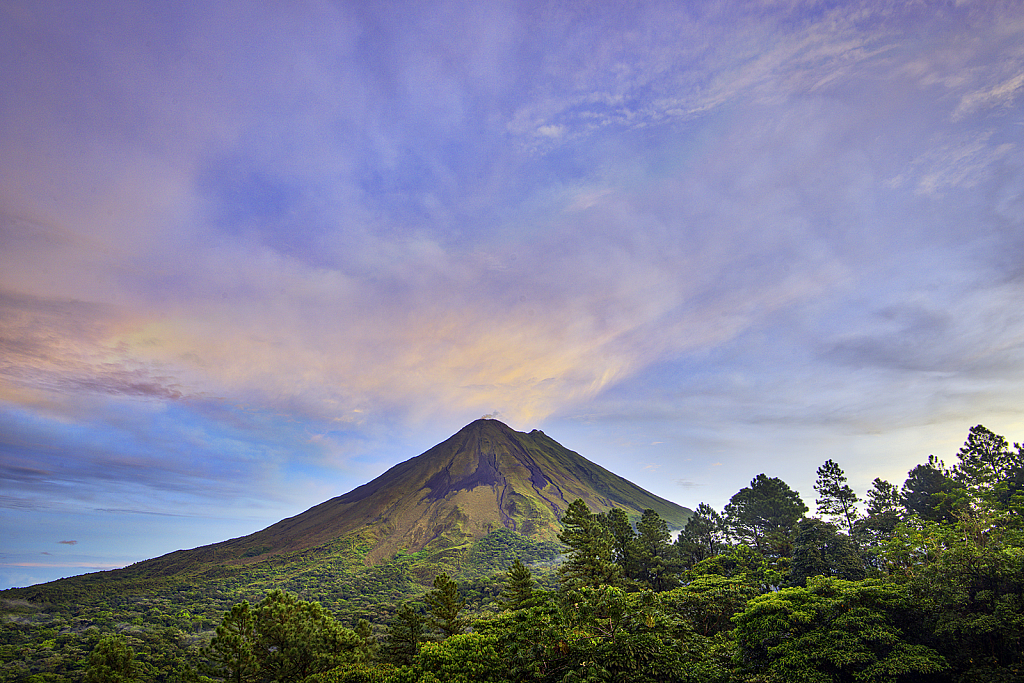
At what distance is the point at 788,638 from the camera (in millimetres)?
28312

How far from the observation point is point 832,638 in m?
25.8

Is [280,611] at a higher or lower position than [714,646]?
higher

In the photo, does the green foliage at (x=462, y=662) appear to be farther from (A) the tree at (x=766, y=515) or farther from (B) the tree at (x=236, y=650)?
(A) the tree at (x=766, y=515)

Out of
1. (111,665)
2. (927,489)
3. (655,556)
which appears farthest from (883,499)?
(111,665)

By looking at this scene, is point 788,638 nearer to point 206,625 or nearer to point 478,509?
point 206,625

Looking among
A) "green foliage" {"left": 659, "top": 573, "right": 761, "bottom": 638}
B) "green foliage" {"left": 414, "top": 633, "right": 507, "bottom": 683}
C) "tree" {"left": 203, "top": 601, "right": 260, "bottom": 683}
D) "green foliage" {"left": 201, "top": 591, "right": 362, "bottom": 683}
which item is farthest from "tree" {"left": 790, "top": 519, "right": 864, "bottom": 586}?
"tree" {"left": 203, "top": 601, "right": 260, "bottom": 683}

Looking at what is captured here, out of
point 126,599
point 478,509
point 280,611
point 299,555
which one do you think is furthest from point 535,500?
point 280,611

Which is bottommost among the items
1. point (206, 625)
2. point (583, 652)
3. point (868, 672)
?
point (206, 625)

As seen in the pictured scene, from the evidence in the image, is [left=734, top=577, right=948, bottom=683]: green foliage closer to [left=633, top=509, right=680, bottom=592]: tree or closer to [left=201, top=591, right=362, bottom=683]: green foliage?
[left=633, top=509, right=680, bottom=592]: tree

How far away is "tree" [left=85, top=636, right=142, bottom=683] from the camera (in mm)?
41594

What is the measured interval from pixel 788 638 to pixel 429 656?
23.4 meters

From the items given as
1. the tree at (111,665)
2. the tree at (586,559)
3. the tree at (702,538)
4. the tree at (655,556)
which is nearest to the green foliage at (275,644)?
the tree at (111,665)

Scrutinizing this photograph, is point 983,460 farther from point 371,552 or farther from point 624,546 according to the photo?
point 371,552

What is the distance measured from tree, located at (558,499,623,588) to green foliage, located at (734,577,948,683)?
13.2 meters
